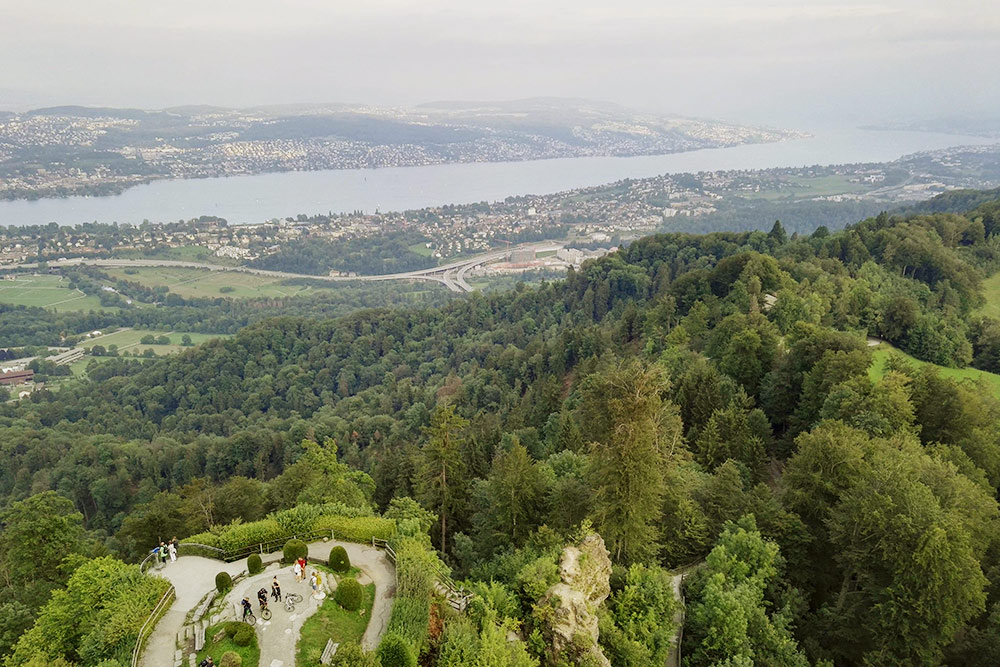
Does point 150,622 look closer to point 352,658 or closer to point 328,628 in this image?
point 328,628

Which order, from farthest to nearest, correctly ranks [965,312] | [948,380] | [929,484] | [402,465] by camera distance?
[965,312]
[402,465]
[948,380]
[929,484]

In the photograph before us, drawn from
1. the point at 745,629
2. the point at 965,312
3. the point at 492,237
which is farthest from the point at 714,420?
the point at 492,237

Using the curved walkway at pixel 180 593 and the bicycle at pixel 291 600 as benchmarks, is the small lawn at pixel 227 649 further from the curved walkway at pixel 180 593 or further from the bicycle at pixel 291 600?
the bicycle at pixel 291 600

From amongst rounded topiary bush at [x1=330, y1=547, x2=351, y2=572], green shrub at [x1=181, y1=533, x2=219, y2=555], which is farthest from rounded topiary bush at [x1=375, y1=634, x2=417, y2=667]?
green shrub at [x1=181, y1=533, x2=219, y2=555]

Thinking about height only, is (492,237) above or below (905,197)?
below

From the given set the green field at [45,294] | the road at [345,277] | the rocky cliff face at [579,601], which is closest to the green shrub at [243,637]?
the rocky cliff face at [579,601]

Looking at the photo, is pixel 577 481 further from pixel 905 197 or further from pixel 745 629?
pixel 905 197
